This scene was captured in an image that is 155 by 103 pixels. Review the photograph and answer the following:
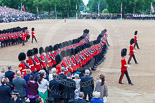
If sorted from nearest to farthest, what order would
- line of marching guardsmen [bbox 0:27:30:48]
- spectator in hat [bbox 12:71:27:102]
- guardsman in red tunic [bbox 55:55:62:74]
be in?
1. spectator in hat [bbox 12:71:27:102]
2. guardsman in red tunic [bbox 55:55:62:74]
3. line of marching guardsmen [bbox 0:27:30:48]

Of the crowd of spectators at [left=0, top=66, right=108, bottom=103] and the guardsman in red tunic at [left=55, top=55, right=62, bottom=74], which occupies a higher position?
the guardsman in red tunic at [left=55, top=55, right=62, bottom=74]

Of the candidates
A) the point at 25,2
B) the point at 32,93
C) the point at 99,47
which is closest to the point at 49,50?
the point at 99,47

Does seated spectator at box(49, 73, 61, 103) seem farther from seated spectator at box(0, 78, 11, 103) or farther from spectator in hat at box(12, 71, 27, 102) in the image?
seated spectator at box(0, 78, 11, 103)

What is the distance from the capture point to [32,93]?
7.08 metres

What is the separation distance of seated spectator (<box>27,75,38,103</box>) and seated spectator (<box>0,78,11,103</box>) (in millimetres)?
666

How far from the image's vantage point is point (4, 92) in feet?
21.0

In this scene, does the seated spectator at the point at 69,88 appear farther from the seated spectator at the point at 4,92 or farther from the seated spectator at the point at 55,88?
the seated spectator at the point at 4,92

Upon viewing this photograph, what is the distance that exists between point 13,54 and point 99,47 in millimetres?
5879

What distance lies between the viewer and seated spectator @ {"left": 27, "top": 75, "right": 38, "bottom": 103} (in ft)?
22.8

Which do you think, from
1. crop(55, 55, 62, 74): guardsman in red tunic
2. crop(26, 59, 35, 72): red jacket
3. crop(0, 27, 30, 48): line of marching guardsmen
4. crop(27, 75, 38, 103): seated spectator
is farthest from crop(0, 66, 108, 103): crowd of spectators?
crop(0, 27, 30, 48): line of marching guardsmen

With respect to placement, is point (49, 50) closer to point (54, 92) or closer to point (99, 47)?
point (99, 47)

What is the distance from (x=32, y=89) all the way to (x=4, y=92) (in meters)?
0.82

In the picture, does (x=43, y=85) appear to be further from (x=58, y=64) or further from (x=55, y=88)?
(x=58, y=64)

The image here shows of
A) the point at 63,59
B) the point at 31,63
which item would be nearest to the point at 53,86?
the point at 63,59
